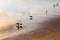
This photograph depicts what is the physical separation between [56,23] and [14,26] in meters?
0.41

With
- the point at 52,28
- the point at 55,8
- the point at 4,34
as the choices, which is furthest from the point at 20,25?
the point at 55,8

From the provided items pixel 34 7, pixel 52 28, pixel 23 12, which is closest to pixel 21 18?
pixel 23 12

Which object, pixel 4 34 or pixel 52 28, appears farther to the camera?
pixel 52 28

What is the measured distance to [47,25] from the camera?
46.8 inches

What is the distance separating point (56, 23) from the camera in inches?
47.8

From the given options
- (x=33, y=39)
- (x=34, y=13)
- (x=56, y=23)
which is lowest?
(x=33, y=39)

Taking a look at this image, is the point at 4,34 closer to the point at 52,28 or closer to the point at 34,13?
the point at 34,13

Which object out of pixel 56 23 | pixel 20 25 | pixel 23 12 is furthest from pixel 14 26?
pixel 56 23

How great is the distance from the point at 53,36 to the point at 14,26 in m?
0.36

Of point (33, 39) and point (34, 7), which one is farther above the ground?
point (34, 7)

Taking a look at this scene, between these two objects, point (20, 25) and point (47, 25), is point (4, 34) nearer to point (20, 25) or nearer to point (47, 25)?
point (20, 25)

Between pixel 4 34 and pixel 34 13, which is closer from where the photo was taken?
pixel 4 34

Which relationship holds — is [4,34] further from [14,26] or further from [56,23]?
[56,23]

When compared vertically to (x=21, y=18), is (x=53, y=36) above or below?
below
